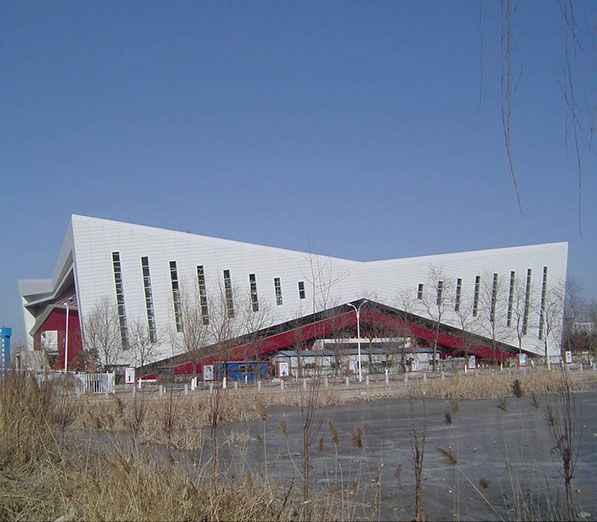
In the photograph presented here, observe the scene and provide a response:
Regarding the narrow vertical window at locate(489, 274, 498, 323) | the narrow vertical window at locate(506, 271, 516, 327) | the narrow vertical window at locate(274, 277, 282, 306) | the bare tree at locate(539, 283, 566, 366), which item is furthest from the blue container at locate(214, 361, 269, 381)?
the bare tree at locate(539, 283, 566, 366)

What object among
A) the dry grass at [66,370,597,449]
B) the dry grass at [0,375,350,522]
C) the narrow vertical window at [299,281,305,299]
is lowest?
the dry grass at [66,370,597,449]

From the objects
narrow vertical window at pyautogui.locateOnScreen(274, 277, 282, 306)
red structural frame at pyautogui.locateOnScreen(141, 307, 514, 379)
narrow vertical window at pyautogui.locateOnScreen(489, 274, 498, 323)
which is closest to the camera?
A: red structural frame at pyautogui.locateOnScreen(141, 307, 514, 379)

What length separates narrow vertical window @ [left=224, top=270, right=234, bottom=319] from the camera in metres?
41.6

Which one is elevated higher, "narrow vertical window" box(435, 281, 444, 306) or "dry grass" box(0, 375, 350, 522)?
"narrow vertical window" box(435, 281, 444, 306)

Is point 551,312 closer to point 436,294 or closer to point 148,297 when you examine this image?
point 436,294

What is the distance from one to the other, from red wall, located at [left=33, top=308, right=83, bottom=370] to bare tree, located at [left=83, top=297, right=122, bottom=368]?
1.21 meters

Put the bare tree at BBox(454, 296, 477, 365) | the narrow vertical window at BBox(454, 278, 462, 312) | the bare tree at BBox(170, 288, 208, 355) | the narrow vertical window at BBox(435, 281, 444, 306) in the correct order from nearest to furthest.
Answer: the bare tree at BBox(170, 288, 208, 355) → the narrow vertical window at BBox(435, 281, 444, 306) → the bare tree at BBox(454, 296, 477, 365) → the narrow vertical window at BBox(454, 278, 462, 312)

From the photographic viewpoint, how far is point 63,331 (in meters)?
48.5

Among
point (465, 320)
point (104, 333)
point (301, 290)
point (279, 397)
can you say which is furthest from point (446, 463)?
point (465, 320)

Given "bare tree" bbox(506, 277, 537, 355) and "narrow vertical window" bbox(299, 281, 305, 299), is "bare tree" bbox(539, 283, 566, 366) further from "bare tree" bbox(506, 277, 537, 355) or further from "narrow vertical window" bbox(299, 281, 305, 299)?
"narrow vertical window" bbox(299, 281, 305, 299)

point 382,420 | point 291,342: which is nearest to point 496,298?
point 291,342

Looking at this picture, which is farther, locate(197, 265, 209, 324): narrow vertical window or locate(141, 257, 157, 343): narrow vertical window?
locate(141, 257, 157, 343): narrow vertical window

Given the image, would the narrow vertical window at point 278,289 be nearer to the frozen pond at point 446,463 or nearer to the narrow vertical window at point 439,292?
the narrow vertical window at point 439,292

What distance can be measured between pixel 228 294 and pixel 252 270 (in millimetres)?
2574
